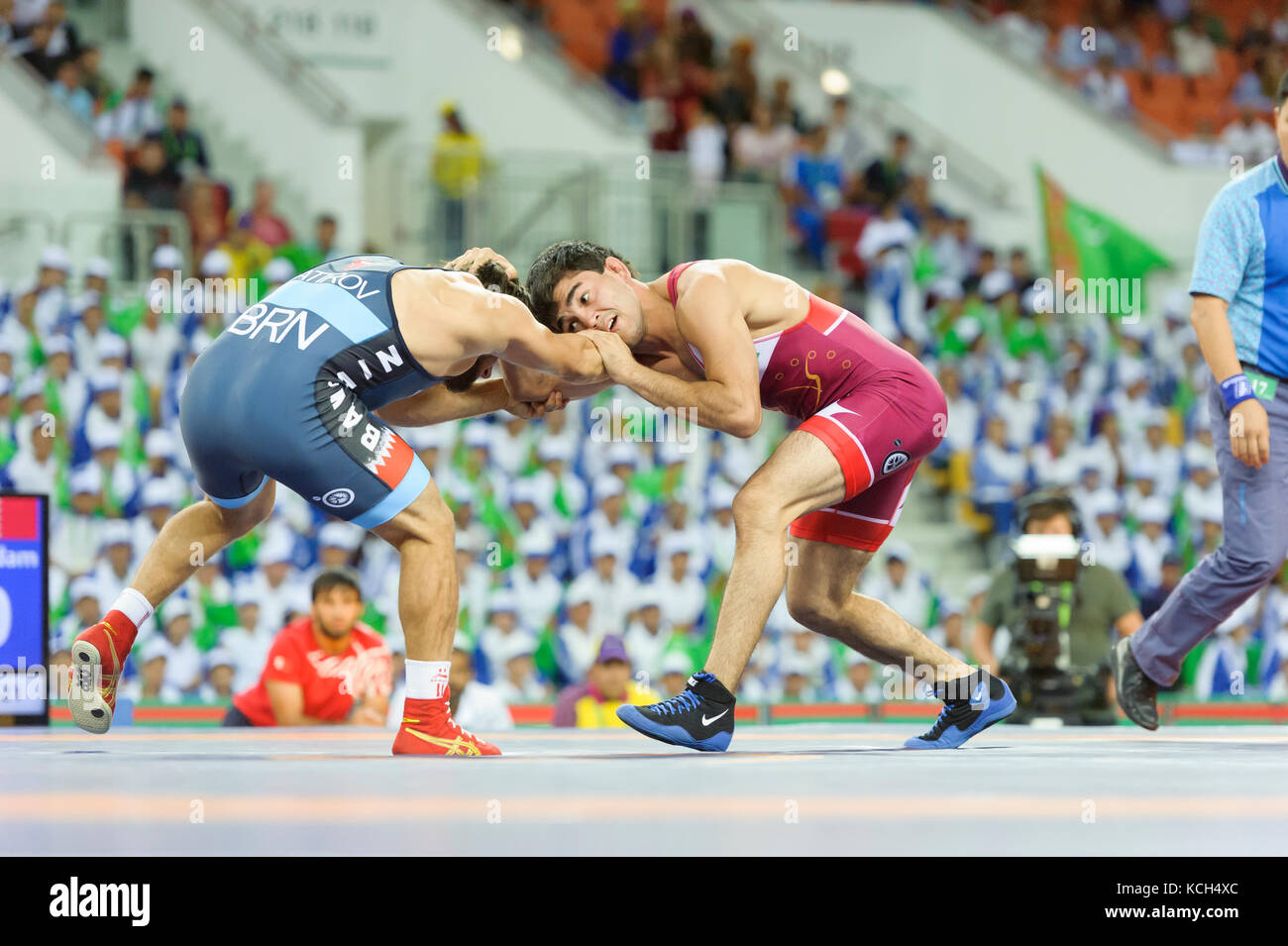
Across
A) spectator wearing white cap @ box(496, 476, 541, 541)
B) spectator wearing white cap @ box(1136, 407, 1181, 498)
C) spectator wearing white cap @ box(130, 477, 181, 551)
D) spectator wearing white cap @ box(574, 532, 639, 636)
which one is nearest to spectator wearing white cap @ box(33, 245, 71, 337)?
spectator wearing white cap @ box(130, 477, 181, 551)

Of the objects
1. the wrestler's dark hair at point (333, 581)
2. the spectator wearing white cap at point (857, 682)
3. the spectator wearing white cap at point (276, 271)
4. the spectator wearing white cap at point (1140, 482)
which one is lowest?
the spectator wearing white cap at point (857, 682)

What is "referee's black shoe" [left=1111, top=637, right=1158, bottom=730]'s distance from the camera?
5.42 metres

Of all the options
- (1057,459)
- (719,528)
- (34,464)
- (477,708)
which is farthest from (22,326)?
(1057,459)

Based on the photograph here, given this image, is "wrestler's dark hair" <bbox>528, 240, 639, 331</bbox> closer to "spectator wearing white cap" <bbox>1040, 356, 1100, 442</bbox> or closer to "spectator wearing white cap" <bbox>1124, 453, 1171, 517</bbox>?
"spectator wearing white cap" <bbox>1124, 453, 1171, 517</bbox>

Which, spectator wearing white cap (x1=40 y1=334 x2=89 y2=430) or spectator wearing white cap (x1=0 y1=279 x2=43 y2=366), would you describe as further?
spectator wearing white cap (x1=0 y1=279 x2=43 y2=366)

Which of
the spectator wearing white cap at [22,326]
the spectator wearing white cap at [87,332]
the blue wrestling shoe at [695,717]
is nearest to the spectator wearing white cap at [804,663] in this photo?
the spectator wearing white cap at [87,332]

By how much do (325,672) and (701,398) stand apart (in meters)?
3.22

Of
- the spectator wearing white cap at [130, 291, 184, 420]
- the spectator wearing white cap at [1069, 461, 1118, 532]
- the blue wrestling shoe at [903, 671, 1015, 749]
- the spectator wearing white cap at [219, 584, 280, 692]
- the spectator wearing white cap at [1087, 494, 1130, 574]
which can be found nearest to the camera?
the blue wrestling shoe at [903, 671, 1015, 749]

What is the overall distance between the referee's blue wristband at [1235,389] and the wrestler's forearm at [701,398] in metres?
1.36

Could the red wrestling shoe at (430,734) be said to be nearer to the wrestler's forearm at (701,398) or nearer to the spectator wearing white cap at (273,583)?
the wrestler's forearm at (701,398)

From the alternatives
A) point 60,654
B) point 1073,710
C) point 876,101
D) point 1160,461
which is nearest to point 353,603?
point 60,654

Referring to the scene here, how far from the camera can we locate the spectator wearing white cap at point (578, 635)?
10039 mm

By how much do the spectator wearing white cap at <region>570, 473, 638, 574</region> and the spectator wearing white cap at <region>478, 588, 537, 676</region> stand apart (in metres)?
0.86
